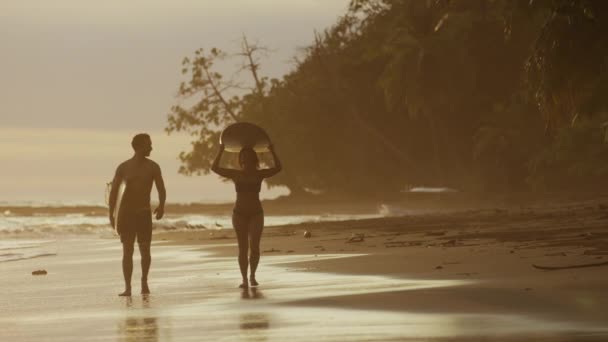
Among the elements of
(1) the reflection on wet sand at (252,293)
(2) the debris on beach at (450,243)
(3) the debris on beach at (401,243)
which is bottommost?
(1) the reflection on wet sand at (252,293)

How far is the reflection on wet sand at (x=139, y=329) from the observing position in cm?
905

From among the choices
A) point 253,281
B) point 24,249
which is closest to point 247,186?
point 253,281

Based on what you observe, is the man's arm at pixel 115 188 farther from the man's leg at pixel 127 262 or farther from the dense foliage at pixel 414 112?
the dense foliage at pixel 414 112

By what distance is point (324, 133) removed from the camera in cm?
6244

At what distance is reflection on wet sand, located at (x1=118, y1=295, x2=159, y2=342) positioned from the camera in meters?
9.05

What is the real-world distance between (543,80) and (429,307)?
1072 cm

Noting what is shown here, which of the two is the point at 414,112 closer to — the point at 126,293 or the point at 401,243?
the point at 401,243

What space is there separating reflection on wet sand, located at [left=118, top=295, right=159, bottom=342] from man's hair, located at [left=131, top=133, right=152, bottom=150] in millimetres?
3014

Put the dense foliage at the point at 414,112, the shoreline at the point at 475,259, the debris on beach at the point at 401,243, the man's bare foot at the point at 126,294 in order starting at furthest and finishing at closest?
the dense foliage at the point at 414,112
the debris on beach at the point at 401,243
the man's bare foot at the point at 126,294
the shoreline at the point at 475,259

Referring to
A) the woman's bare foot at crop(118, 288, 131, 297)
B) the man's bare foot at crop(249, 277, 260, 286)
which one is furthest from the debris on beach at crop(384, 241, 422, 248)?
the woman's bare foot at crop(118, 288, 131, 297)

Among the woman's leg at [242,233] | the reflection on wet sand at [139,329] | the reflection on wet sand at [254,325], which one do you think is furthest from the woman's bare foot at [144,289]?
the reflection on wet sand at [254,325]

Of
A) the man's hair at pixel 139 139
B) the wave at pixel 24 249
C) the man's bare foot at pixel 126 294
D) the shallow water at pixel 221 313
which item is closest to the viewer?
the shallow water at pixel 221 313

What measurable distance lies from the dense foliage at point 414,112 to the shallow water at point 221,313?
26694 millimetres

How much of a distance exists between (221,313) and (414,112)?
44.0 meters
